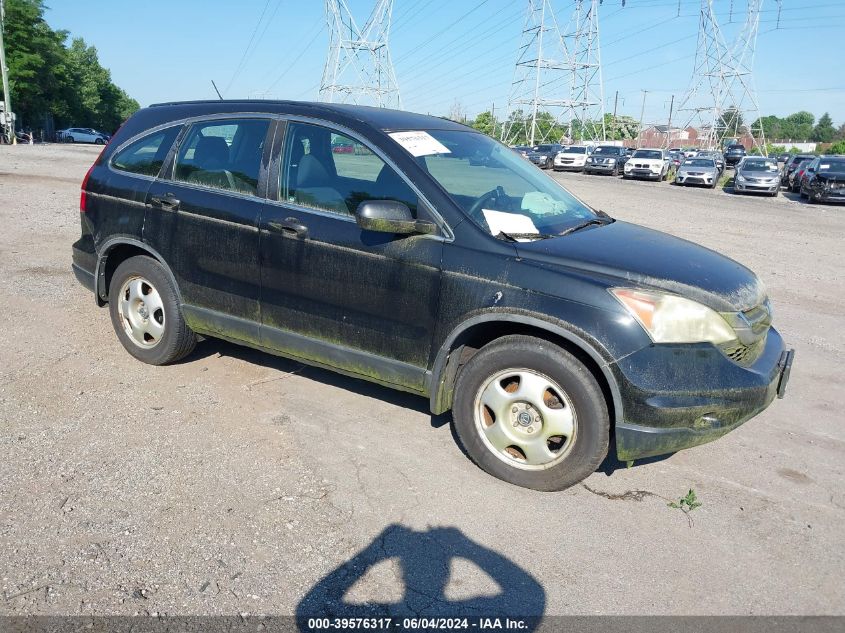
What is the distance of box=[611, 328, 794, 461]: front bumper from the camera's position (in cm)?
324

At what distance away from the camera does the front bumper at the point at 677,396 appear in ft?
10.6

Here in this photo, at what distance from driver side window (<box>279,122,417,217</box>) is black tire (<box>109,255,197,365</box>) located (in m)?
1.21

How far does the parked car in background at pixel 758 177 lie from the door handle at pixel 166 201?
27402mm

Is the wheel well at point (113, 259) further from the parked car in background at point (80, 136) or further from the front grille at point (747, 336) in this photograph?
the parked car in background at point (80, 136)

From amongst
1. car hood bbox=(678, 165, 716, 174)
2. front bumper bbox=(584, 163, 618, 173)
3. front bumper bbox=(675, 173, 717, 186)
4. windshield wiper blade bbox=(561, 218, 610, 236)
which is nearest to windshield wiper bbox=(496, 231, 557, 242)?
windshield wiper blade bbox=(561, 218, 610, 236)

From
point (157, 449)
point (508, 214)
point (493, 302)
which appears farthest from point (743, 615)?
point (157, 449)

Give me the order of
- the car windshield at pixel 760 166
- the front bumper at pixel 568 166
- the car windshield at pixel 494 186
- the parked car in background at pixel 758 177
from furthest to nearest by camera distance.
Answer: the front bumper at pixel 568 166
the car windshield at pixel 760 166
the parked car in background at pixel 758 177
the car windshield at pixel 494 186

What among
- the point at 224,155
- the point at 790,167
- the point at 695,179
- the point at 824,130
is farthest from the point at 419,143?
the point at 824,130

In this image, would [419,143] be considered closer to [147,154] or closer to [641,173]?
[147,154]

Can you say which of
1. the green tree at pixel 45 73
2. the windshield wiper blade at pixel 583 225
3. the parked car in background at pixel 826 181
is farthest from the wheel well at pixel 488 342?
the green tree at pixel 45 73

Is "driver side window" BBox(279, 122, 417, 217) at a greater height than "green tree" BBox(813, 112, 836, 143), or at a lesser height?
lesser

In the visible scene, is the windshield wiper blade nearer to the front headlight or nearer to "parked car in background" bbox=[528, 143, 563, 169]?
the front headlight

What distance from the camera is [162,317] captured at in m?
4.91

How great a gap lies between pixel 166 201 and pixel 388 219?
1.92 m
